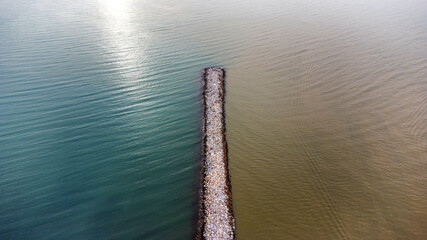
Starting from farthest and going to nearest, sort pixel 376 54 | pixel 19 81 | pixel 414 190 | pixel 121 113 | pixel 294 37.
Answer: pixel 294 37, pixel 376 54, pixel 19 81, pixel 121 113, pixel 414 190

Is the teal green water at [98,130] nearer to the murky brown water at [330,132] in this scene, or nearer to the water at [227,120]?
the water at [227,120]

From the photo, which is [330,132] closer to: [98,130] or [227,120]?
[227,120]

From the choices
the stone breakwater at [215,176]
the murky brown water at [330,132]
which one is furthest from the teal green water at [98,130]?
the murky brown water at [330,132]

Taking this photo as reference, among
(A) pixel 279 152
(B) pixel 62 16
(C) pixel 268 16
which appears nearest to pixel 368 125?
(A) pixel 279 152

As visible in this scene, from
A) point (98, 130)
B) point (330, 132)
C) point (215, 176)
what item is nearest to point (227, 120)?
point (215, 176)

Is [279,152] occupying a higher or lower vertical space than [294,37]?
lower

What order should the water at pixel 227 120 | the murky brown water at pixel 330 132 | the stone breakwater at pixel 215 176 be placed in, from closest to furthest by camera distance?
the stone breakwater at pixel 215 176, the murky brown water at pixel 330 132, the water at pixel 227 120

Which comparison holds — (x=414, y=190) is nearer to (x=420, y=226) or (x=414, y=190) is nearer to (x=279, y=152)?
(x=420, y=226)
